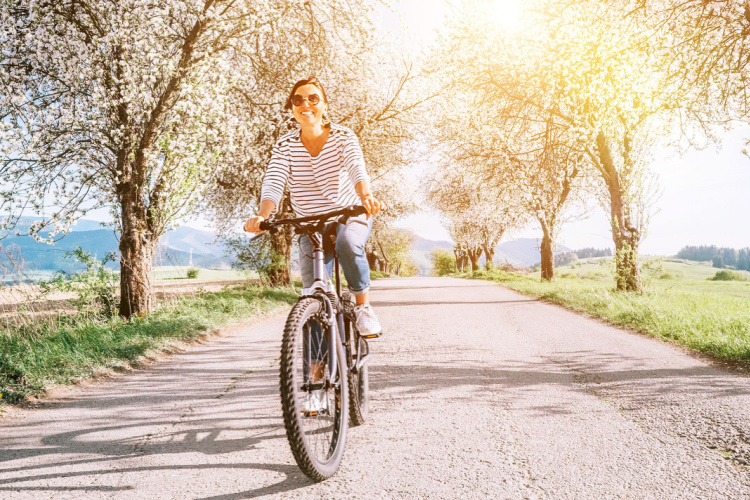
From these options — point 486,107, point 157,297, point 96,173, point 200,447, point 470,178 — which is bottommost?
point 200,447

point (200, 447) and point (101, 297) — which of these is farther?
point (101, 297)

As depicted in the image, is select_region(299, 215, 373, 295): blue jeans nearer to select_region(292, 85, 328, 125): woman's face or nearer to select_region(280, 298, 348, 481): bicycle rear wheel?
select_region(280, 298, 348, 481): bicycle rear wheel

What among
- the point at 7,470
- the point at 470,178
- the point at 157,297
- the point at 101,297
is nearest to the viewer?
the point at 7,470

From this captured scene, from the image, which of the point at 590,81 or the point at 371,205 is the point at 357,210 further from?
the point at 590,81

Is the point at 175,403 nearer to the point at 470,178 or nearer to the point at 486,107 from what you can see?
the point at 486,107

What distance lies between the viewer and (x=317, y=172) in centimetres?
377

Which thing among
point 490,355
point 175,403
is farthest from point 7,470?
point 490,355

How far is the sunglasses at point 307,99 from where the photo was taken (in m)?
3.71

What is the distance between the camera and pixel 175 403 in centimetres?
472

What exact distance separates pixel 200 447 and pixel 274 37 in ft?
36.1

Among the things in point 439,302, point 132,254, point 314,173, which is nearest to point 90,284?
point 132,254

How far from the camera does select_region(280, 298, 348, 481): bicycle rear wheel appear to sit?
2.72 metres

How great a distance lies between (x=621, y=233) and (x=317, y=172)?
13.3m

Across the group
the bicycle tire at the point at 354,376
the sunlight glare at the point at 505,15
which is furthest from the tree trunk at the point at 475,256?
the bicycle tire at the point at 354,376
